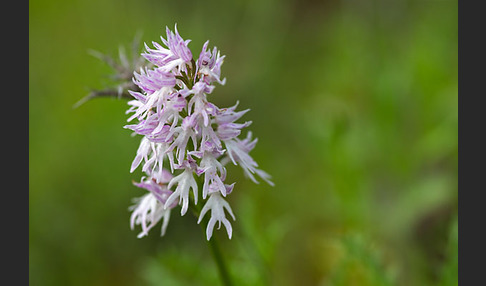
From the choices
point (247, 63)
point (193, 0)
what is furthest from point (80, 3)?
point (247, 63)

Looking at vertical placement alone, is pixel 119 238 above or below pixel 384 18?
below

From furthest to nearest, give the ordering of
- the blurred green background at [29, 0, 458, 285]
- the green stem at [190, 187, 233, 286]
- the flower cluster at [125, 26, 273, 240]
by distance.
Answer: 1. the blurred green background at [29, 0, 458, 285]
2. the green stem at [190, 187, 233, 286]
3. the flower cluster at [125, 26, 273, 240]

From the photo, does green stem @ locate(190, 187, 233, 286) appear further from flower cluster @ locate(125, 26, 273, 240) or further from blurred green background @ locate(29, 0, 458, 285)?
blurred green background @ locate(29, 0, 458, 285)

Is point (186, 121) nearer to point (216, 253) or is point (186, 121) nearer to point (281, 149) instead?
point (216, 253)


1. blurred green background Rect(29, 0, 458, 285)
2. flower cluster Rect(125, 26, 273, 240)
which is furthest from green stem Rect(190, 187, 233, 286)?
A: blurred green background Rect(29, 0, 458, 285)

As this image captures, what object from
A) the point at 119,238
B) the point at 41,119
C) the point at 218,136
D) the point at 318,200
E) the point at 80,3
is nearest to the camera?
the point at 218,136

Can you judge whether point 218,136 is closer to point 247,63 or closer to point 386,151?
point 386,151

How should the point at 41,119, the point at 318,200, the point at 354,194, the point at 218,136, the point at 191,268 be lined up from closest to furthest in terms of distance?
the point at 218,136
the point at 191,268
the point at 354,194
the point at 318,200
the point at 41,119

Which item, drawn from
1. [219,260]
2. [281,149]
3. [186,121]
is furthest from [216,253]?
[281,149]

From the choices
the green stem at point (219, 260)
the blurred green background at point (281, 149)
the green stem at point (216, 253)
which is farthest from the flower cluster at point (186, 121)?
the blurred green background at point (281, 149)
